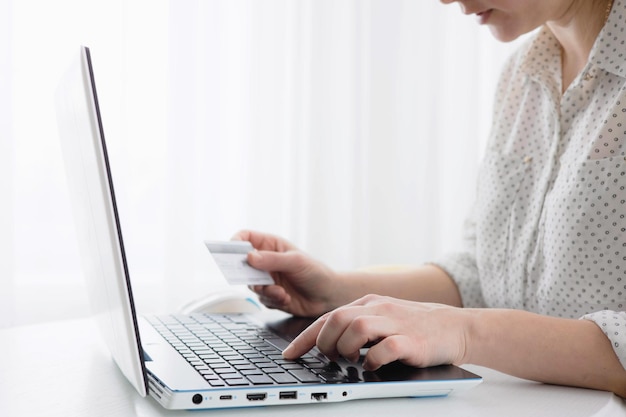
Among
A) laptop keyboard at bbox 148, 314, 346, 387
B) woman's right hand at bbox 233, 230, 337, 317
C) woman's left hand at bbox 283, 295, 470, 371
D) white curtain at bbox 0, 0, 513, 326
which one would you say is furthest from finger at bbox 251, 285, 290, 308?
white curtain at bbox 0, 0, 513, 326

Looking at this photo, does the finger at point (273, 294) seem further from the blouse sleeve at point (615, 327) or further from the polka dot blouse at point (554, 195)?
the blouse sleeve at point (615, 327)

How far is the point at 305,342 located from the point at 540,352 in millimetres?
251

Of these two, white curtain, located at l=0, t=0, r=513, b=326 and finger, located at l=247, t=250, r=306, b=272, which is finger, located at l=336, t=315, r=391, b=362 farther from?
white curtain, located at l=0, t=0, r=513, b=326

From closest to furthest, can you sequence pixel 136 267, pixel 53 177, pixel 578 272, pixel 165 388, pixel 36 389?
1. pixel 165 388
2. pixel 36 389
3. pixel 578 272
4. pixel 53 177
5. pixel 136 267

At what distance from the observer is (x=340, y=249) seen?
288 cm

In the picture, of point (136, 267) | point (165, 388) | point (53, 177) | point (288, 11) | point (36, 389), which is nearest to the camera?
point (165, 388)

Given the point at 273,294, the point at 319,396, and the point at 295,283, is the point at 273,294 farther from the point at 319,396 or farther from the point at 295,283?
the point at 319,396

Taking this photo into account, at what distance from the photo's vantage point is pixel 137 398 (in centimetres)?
67

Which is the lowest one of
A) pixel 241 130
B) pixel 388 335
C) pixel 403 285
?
pixel 403 285

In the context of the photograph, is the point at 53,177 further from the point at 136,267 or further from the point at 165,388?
the point at 165,388

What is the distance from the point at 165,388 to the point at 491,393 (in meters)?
0.32

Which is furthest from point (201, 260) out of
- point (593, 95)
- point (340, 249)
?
point (593, 95)

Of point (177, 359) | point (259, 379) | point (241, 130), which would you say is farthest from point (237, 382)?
point (241, 130)

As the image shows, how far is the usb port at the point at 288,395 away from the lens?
2.06 feet
